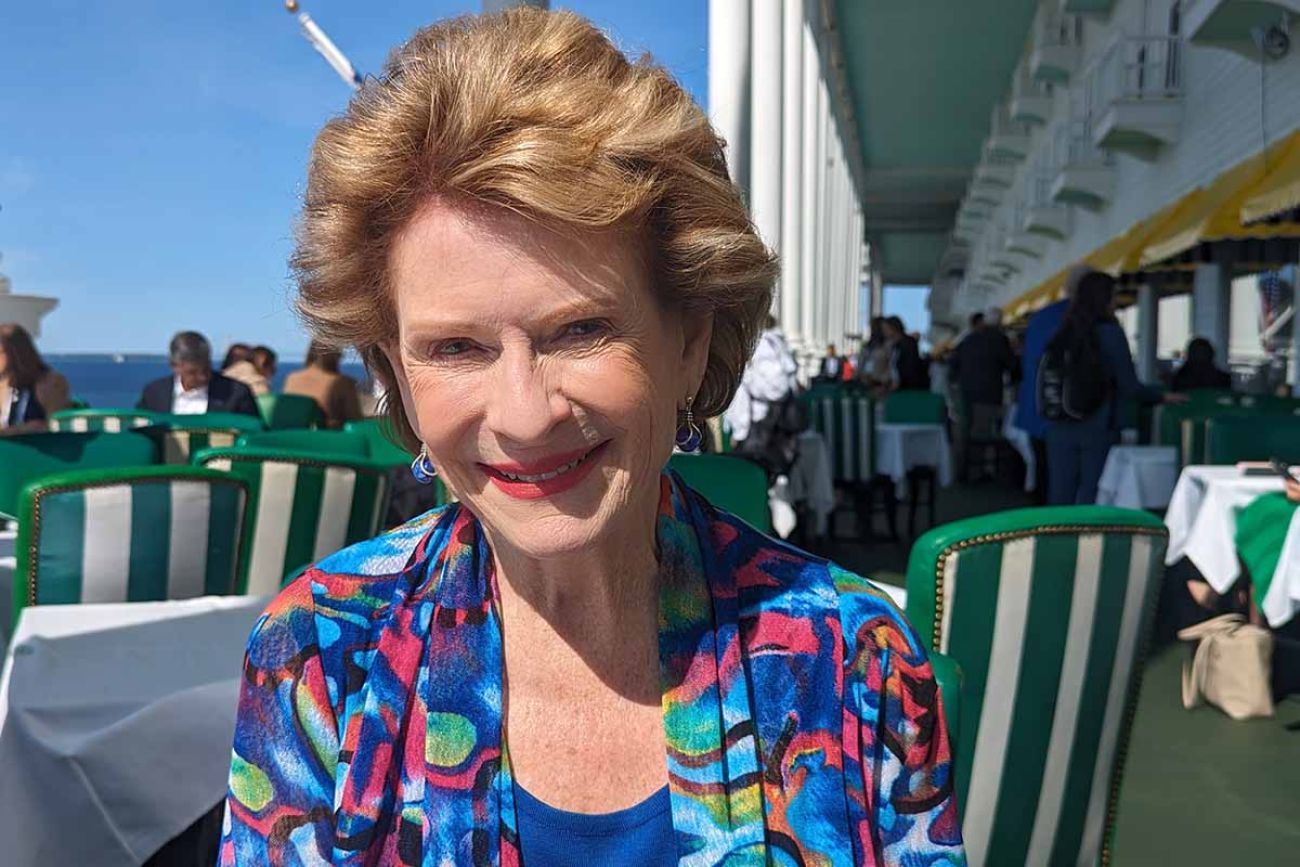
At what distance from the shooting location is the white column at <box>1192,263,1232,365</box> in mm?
12398

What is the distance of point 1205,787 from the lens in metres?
3.25

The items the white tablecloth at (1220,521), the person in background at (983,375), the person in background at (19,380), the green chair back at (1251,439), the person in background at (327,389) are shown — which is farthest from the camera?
the person in background at (983,375)

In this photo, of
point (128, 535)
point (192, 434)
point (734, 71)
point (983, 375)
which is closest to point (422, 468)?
point (128, 535)

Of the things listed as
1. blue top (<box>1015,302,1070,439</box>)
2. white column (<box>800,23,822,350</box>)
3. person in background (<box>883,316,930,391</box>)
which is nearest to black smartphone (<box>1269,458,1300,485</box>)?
blue top (<box>1015,302,1070,439</box>)

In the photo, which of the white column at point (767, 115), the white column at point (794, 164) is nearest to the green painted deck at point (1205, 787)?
the white column at point (767, 115)

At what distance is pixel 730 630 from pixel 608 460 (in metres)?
0.23

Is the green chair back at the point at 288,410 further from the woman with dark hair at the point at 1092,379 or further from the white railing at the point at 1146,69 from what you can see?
the white railing at the point at 1146,69

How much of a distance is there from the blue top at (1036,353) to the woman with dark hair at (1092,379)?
110mm

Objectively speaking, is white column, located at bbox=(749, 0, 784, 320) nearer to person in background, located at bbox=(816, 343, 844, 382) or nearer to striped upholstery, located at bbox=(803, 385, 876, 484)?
striped upholstery, located at bbox=(803, 385, 876, 484)

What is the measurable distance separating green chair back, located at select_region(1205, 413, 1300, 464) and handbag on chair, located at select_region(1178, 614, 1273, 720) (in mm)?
1291

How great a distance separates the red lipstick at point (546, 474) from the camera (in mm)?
1054

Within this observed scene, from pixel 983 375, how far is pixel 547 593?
32.2ft

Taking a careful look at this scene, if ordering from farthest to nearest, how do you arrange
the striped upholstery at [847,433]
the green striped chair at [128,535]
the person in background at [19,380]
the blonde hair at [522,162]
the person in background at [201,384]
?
1. the striped upholstery at [847,433]
2. the person in background at [201,384]
3. the person in background at [19,380]
4. the green striped chair at [128,535]
5. the blonde hair at [522,162]

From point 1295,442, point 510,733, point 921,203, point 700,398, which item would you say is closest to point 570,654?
point 510,733
